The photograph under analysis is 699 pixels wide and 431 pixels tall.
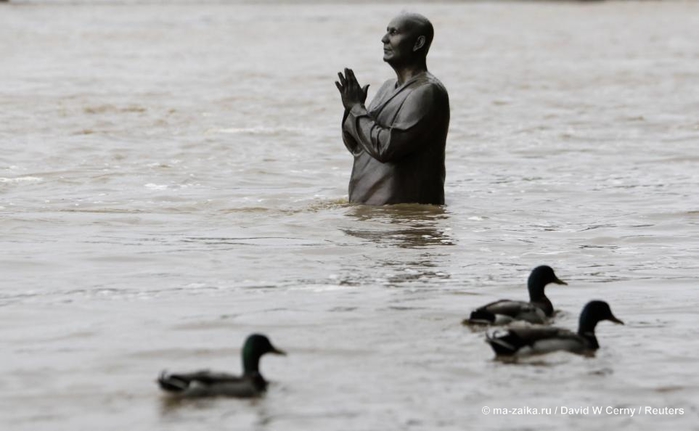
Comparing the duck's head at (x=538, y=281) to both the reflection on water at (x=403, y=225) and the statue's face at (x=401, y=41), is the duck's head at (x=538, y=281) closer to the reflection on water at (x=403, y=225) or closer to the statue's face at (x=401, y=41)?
the reflection on water at (x=403, y=225)

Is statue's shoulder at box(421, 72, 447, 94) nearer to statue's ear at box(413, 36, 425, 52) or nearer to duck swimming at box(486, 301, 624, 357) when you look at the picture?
statue's ear at box(413, 36, 425, 52)

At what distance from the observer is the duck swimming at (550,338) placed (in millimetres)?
9422

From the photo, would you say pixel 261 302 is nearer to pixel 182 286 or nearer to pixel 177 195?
pixel 182 286

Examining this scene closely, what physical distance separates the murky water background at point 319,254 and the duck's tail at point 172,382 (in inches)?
4.1

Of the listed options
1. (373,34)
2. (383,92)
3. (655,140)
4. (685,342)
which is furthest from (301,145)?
(373,34)

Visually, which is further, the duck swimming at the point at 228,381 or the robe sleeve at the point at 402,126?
the robe sleeve at the point at 402,126

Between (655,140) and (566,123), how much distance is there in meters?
2.52

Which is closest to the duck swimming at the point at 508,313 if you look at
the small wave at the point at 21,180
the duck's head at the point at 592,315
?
the duck's head at the point at 592,315

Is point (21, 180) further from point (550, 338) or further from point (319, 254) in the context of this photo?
point (550, 338)

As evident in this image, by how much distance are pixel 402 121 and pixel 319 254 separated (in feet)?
5.72

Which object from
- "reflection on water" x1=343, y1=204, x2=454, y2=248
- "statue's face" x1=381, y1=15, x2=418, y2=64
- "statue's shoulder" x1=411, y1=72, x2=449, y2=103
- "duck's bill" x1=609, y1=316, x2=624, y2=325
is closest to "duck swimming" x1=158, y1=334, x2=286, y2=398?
"duck's bill" x1=609, y1=316, x2=624, y2=325

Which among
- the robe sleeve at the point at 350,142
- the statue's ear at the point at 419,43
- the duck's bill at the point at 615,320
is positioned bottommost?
the duck's bill at the point at 615,320

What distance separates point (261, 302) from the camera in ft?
36.0

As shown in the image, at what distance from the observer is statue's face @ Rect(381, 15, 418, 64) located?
14195 mm
